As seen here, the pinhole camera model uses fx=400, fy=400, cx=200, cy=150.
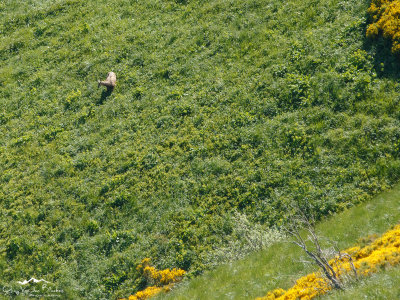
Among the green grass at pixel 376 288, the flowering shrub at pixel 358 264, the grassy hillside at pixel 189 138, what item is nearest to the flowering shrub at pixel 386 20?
the grassy hillside at pixel 189 138

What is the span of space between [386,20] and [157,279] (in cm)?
1575

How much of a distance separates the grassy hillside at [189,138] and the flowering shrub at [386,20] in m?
0.59

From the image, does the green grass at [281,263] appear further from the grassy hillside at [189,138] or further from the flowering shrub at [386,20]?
the flowering shrub at [386,20]

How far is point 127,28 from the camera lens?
27922mm

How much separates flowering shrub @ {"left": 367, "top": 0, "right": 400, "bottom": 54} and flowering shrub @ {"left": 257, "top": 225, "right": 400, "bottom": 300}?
Answer: 9.62 meters

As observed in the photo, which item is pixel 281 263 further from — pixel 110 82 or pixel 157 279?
pixel 110 82

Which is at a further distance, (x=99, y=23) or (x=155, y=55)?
(x=99, y=23)

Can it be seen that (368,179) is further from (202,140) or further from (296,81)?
(202,140)

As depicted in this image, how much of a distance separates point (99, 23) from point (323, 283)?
24.5 m

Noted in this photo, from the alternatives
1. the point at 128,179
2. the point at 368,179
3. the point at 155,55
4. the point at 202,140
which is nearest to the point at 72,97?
the point at 155,55

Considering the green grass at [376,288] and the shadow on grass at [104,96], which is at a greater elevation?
the shadow on grass at [104,96]

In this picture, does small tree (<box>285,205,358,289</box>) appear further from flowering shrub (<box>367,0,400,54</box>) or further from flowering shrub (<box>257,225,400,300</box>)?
flowering shrub (<box>367,0,400,54</box>)

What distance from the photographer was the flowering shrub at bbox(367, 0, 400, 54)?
18266 mm

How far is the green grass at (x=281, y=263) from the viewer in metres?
13.7
